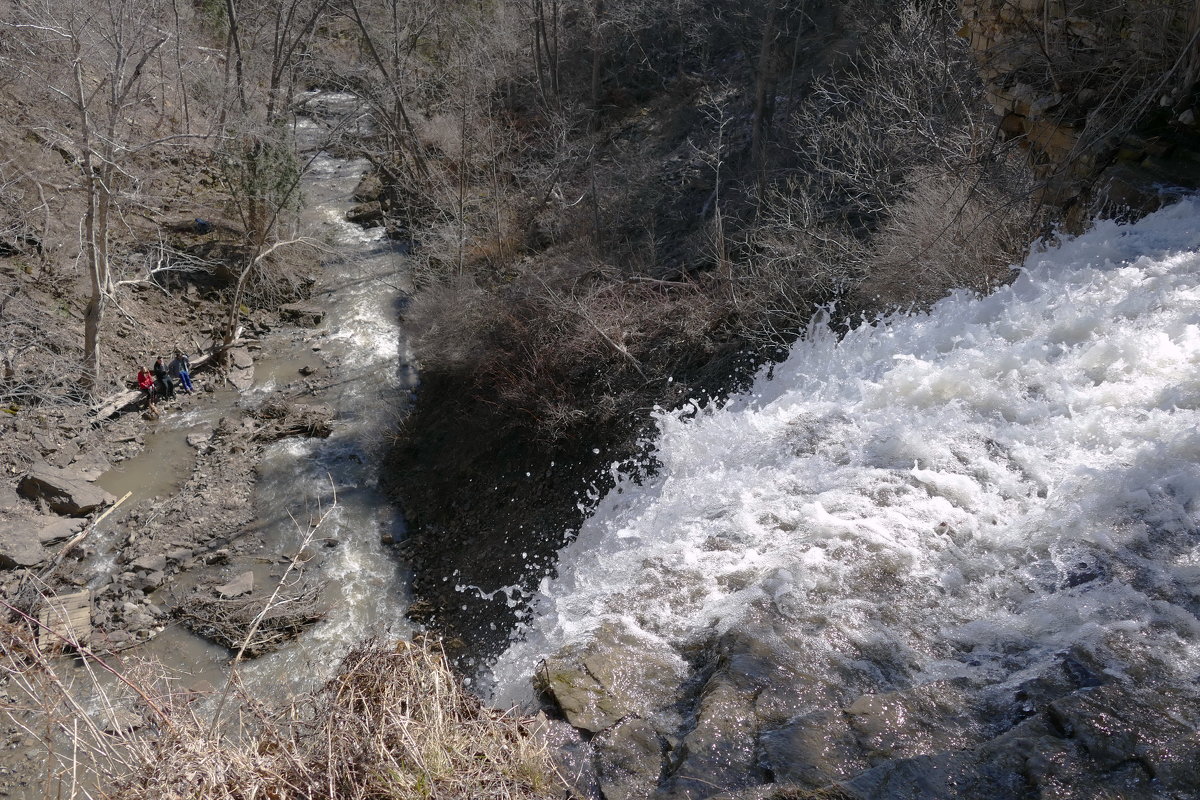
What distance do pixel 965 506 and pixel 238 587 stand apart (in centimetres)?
863

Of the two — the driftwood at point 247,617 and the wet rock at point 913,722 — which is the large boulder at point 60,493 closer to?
the driftwood at point 247,617

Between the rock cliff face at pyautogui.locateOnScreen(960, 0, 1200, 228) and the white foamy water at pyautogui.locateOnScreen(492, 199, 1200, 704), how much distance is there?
58 centimetres

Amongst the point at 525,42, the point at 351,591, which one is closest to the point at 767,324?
the point at 351,591

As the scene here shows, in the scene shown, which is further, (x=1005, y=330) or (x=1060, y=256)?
(x=1060, y=256)

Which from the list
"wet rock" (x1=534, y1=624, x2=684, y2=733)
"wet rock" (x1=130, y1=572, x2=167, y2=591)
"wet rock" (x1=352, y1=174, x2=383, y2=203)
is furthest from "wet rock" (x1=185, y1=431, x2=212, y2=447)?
"wet rock" (x1=534, y1=624, x2=684, y2=733)

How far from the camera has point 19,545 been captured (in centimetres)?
1066

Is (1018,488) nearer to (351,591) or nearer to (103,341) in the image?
(351,591)

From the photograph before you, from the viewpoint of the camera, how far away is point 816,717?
4836 mm

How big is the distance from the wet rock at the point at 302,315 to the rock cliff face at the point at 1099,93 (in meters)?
12.5

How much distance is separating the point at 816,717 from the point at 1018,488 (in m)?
2.62

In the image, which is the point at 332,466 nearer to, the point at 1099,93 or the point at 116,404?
the point at 116,404

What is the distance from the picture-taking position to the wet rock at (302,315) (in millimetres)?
16516

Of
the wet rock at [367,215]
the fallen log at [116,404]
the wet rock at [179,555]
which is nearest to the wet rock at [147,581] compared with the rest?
the wet rock at [179,555]

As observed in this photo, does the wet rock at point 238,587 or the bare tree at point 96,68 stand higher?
the bare tree at point 96,68
